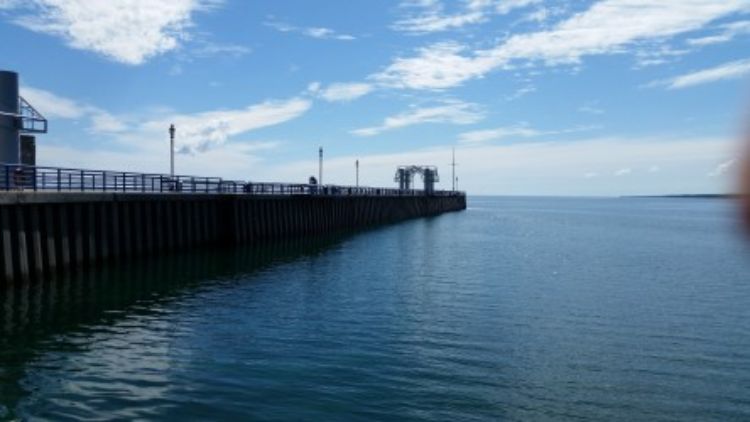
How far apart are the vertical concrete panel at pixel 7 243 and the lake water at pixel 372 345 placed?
38.3 inches

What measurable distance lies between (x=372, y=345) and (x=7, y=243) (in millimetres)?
18010

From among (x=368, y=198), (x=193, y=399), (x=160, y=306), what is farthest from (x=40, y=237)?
(x=368, y=198)

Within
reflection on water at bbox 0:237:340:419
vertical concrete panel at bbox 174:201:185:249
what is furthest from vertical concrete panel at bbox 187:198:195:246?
reflection on water at bbox 0:237:340:419

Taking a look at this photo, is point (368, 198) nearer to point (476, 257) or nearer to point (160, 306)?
point (476, 257)

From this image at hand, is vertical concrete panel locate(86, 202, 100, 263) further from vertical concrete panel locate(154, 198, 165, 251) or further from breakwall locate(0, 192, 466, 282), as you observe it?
vertical concrete panel locate(154, 198, 165, 251)

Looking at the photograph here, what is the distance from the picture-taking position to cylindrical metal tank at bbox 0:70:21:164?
38.8 m

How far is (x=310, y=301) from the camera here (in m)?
28.4

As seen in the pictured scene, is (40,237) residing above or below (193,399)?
above

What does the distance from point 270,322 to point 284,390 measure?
8.28m

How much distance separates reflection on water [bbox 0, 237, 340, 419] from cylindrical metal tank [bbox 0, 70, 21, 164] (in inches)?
379

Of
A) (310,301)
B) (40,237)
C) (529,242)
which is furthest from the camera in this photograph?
(529,242)

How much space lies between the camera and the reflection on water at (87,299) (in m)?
18.7

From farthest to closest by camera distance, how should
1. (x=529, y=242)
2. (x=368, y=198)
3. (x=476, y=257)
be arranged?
1. (x=368, y=198)
2. (x=529, y=242)
3. (x=476, y=257)

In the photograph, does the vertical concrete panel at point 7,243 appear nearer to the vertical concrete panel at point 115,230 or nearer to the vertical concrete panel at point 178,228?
the vertical concrete panel at point 115,230
